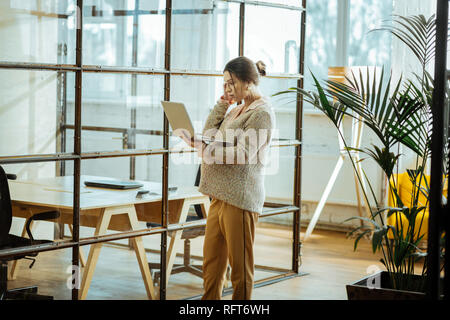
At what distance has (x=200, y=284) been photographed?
4176 mm

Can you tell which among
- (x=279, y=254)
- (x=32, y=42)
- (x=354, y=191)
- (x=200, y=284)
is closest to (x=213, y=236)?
(x=200, y=284)

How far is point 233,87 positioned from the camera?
3320 mm

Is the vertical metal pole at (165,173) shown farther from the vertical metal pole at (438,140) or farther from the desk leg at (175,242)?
the vertical metal pole at (438,140)

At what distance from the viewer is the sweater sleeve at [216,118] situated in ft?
11.2

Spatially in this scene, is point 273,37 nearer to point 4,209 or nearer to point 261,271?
point 261,271

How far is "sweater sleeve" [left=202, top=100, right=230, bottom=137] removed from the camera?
342 centimetres

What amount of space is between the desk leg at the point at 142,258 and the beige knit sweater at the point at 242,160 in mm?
535

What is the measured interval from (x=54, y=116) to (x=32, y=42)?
376 mm

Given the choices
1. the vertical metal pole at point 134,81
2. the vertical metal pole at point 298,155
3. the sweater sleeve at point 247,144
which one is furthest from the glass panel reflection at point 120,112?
the vertical metal pole at point 298,155

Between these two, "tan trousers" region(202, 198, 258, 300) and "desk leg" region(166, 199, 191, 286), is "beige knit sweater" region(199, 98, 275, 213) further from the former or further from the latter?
"desk leg" region(166, 199, 191, 286)

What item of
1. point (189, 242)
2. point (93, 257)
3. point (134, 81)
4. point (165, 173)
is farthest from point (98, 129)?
point (189, 242)

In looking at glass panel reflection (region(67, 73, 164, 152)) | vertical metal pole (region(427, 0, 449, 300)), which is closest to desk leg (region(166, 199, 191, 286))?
glass panel reflection (region(67, 73, 164, 152))

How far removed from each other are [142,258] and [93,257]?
35cm

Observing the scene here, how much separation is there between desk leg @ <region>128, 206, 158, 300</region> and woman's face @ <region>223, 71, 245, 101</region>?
2.81 ft
